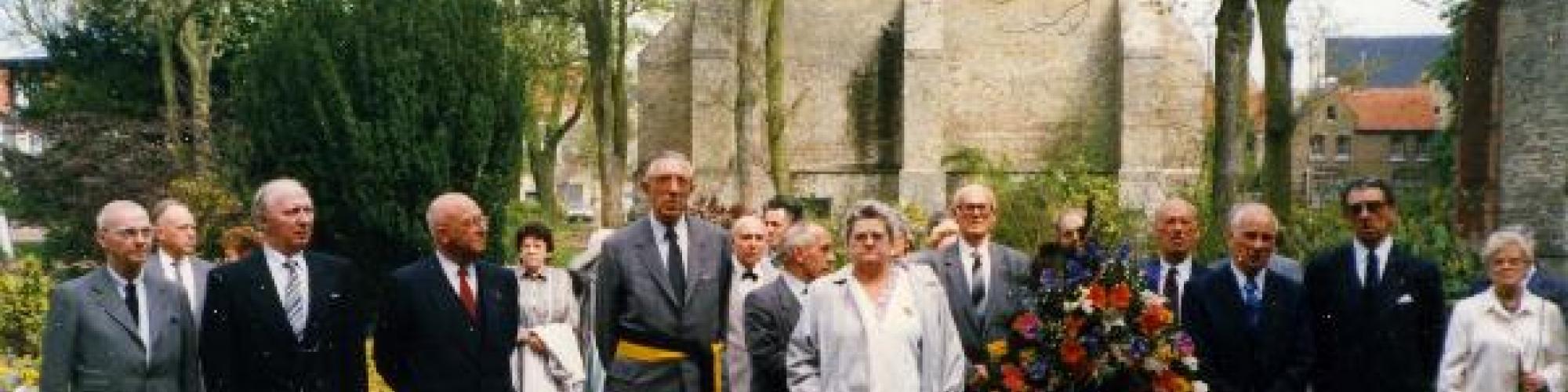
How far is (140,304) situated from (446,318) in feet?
4.81

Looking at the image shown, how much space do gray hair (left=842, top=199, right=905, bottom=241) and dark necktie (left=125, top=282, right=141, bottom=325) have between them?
332 cm

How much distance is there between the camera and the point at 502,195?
20.4 metres

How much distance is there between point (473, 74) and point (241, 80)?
174 inches

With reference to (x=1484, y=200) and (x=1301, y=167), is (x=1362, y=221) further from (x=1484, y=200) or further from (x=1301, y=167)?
(x=1301, y=167)

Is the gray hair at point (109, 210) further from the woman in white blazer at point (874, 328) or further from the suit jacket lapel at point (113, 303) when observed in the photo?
the woman in white blazer at point (874, 328)

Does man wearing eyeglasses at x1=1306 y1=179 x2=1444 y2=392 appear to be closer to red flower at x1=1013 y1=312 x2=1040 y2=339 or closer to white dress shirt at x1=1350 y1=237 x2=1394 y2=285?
white dress shirt at x1=1350 y1=237 x2=1394 y2=285

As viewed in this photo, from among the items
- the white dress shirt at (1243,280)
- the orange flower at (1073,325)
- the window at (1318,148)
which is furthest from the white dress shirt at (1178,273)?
the window at (1318,148)

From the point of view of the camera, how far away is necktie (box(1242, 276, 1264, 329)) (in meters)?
7.89

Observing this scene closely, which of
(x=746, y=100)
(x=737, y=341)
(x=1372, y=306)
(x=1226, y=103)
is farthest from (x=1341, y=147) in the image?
(x=737, y=341)

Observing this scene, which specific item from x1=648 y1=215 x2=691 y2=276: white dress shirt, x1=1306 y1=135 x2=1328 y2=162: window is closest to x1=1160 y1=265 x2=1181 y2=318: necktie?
x1=648 y1=215 x2=691 y2=276: white dress shirt

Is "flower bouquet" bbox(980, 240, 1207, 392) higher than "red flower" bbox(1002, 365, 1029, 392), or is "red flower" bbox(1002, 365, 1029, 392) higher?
"flower bouquet" bbox(980, 240, 1207, 392)

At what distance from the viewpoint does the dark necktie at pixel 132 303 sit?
25.1ft

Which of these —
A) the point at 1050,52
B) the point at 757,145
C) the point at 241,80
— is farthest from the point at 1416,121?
the point at 241,80

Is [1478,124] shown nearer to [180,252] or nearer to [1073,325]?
[1073,325]
